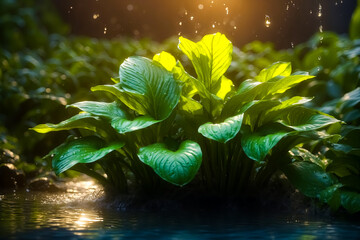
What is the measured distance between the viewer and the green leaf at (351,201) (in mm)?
2404

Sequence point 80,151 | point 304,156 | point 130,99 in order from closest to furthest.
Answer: point 80,151
point 130,99
point 304,156

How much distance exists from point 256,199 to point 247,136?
0.50m

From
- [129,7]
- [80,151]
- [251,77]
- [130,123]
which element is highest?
[129,7]

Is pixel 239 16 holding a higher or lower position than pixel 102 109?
higher

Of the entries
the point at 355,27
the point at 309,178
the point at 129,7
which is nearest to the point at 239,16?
the point at 355,27

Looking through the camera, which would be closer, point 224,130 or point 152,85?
point 224,130

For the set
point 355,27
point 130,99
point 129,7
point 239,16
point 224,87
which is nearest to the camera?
point 130,99

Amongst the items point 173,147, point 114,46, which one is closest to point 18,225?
point 173,147

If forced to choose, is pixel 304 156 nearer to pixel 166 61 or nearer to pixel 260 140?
pixel 260 140

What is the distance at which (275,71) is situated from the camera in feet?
9.24

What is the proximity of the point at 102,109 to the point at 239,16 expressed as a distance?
14.1 ft

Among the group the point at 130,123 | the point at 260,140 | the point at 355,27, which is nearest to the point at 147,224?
the point at 130,123

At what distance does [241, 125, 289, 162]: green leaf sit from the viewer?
88.3 inches

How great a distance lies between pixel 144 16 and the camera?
10.0 m
